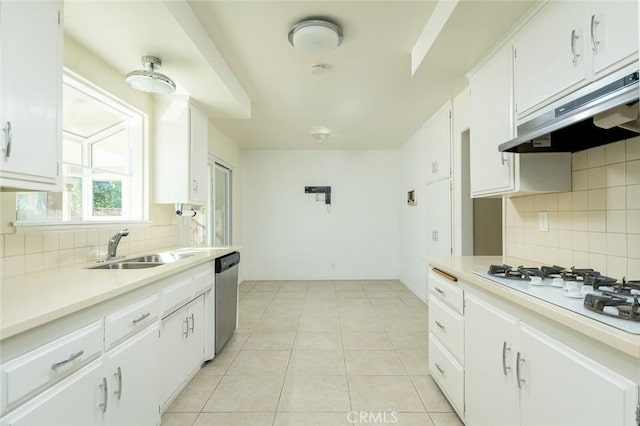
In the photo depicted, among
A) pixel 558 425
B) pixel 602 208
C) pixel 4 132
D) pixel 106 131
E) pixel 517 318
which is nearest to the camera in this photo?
pixel 558 425

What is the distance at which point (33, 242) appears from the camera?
167cm

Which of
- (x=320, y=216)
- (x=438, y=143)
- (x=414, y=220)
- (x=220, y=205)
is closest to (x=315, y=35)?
(x=438, y=143)

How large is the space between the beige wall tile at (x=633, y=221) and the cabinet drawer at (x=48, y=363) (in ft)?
7.78

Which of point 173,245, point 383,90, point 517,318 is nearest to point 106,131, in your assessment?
point 173,245

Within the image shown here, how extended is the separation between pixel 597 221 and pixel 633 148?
0.39 m

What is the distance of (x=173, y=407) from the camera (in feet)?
6.48

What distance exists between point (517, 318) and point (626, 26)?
1207 mm

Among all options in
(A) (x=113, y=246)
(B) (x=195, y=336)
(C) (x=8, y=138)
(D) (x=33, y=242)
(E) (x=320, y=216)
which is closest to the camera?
(C) (x=8, y=138)

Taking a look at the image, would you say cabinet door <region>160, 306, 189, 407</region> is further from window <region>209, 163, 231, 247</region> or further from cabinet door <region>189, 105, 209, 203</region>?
window <region>209, 163, 231, 247</region>

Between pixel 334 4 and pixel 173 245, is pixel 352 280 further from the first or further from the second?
pixel 334 4

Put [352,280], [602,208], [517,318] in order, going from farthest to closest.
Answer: [352,280] → [602,208] → [517,318]

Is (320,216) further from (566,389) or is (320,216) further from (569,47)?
(566,389)

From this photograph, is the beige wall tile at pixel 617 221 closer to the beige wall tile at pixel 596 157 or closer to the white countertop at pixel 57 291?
the beige wall tile at pixel 596 157

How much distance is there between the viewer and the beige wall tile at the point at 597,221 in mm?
1556
